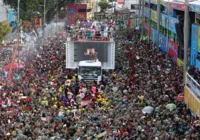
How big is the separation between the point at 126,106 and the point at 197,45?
24.3 feet

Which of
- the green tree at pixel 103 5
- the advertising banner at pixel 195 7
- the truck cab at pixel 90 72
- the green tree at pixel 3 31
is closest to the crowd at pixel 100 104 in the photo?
the truck cab at pixel 90 72

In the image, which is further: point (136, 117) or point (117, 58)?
point (117, 58)

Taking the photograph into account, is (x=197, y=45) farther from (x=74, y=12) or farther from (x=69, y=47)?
(x=74, y=12)

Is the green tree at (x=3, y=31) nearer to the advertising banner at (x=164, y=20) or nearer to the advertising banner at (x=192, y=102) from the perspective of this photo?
the advertising banner at (x=164, y=20)

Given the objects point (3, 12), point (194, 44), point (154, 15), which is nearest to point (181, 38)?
point (194, 44)

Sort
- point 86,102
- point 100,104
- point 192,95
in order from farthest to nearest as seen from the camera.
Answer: point 86,102 → point 100,104 → point 192,95

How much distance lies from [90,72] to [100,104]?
6.29m

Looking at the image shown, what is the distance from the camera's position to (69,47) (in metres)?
36.6

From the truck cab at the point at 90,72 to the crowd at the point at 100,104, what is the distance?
1.26 ft

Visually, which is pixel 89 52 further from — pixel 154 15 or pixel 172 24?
pixel 154 15

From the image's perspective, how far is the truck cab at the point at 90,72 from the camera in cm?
3372

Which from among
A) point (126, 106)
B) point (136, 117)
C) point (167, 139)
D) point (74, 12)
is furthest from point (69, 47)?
point (74, 12)

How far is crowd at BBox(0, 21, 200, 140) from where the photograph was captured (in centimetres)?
2170

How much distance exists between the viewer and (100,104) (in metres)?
27.9
